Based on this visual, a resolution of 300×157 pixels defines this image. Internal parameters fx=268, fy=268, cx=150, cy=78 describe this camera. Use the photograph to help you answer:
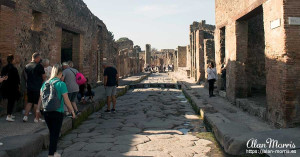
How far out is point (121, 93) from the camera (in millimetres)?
10539

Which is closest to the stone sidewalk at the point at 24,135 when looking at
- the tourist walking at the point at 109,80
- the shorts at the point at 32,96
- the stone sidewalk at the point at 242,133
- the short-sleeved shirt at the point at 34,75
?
the shorts at the point at 32,96

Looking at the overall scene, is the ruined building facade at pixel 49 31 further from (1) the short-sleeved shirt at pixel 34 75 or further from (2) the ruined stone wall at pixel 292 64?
(2) the ruined stone wall at pixel 292 64

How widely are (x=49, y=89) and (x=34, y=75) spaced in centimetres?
172

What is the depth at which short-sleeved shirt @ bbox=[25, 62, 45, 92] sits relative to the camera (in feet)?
15.6

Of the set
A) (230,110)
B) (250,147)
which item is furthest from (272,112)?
(250,147)

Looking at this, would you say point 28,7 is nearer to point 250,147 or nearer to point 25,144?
point 25,144

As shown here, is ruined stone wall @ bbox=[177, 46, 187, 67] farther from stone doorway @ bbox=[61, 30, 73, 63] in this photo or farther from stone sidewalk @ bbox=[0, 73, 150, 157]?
stone sidewalk @ bbox=[0, 73, 150, 157]

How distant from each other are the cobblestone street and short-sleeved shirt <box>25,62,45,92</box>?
1074mm

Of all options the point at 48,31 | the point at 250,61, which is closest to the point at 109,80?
the point at 48,31

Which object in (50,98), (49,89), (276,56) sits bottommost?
(50,98)

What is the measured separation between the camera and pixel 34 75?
4793mm

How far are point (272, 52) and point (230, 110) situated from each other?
1893mm

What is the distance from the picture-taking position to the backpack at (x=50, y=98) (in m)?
3.23

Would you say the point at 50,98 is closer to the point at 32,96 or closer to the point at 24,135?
the point at 24,135
